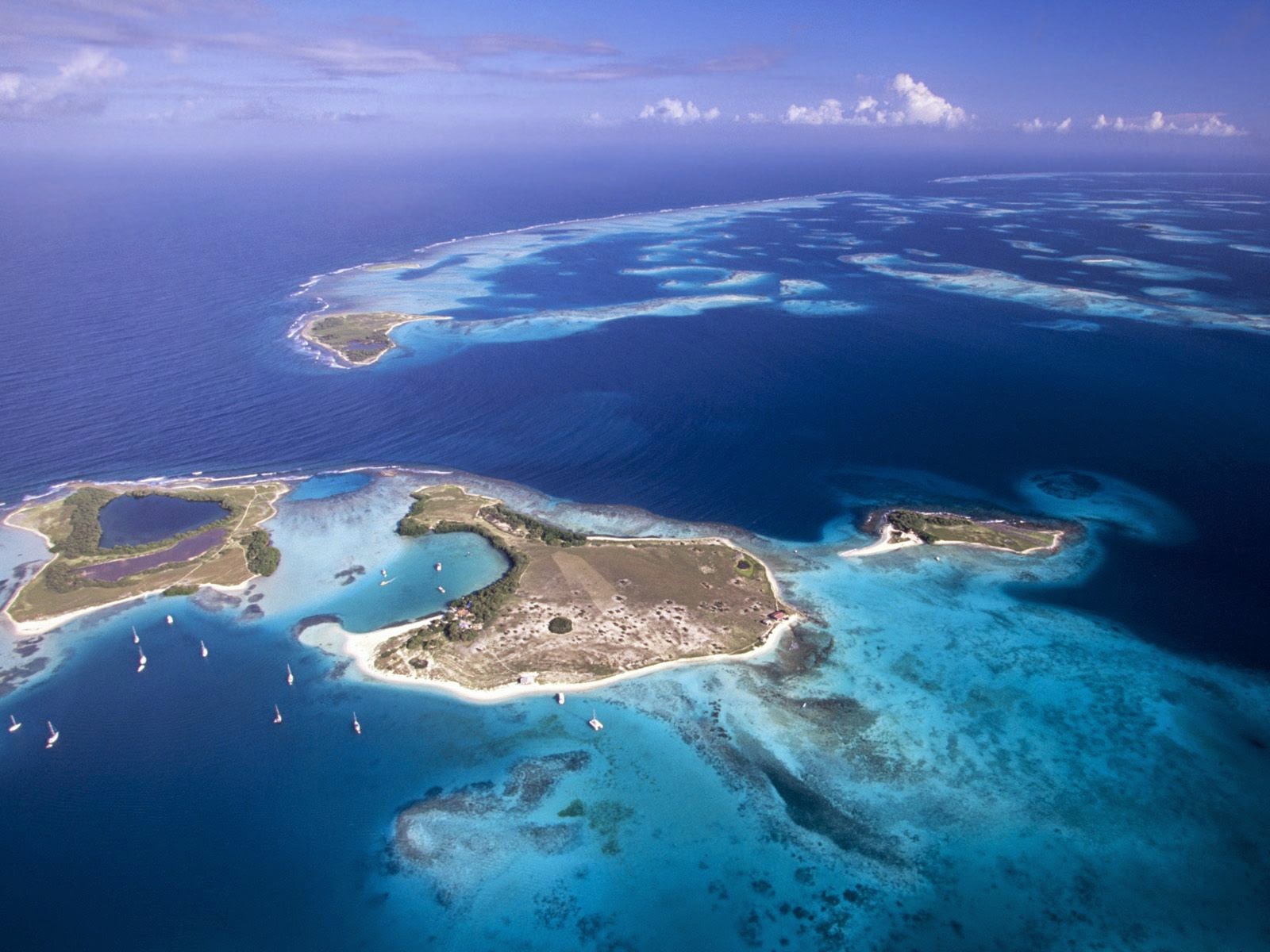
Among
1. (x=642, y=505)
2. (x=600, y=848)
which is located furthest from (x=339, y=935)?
(x=642, y=505)

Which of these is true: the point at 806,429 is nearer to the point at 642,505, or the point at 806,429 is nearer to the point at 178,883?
the point at 642,505

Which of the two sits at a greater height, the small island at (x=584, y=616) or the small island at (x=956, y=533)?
the small island at (x=956, y=533)

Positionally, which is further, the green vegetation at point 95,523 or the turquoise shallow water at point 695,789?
the green vegetation at point 95,523

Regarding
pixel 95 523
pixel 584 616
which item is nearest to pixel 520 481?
pixel 584 616

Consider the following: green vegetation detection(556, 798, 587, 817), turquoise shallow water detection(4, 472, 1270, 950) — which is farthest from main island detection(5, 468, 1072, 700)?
green vegetation detection(556, 798, 587, 817)

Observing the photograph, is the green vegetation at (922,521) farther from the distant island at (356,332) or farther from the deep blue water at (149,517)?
the distant island at (356,332)

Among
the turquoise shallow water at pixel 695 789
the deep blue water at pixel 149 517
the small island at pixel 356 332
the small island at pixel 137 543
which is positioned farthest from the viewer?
the small island at pixel 356 332

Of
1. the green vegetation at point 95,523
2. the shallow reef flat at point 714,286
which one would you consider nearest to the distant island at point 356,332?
the shallow reef flat at point 714,286
